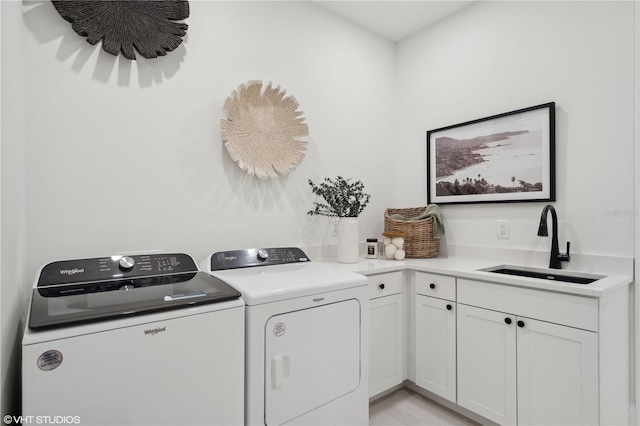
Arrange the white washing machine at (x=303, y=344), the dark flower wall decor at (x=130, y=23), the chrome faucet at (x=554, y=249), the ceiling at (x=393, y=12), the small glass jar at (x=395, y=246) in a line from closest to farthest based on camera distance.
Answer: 1. the white washing machine at (x=303, y=344)
2. the dark flower wall decor at (x=130, y=23)
3. the chrome faucet at (x=554, y=249)
4. the small glass jar at (x=395, y=246)
5. the ceiling at (x=393, y=12)

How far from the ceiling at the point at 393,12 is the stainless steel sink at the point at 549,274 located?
1.89 meters

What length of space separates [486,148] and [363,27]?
1.39m

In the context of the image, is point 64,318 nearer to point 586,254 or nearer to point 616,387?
point 616,387

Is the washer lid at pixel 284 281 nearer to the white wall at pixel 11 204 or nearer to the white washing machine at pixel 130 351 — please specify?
the white washing machine at pixel 130 351

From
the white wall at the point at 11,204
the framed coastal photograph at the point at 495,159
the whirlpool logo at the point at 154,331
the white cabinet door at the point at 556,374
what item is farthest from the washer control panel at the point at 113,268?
the framed coastal photograph at the point at 495,159

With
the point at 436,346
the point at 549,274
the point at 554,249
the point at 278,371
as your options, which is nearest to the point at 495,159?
the point at 554,249

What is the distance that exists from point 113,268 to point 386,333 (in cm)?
154

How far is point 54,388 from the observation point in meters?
0.92

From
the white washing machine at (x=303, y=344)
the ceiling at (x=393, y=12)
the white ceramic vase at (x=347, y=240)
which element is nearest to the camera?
the white washing machine at (x=303, y=344)

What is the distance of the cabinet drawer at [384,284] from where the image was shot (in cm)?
203

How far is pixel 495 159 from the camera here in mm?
2295

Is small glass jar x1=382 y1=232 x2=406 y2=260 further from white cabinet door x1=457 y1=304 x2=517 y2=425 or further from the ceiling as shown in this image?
the ceiling

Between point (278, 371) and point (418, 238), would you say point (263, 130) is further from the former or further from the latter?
point (278, 371)

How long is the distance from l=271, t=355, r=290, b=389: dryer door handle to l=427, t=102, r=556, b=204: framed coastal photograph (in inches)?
69.6
